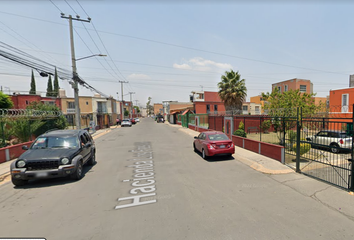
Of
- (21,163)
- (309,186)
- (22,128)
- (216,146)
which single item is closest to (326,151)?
(309,186)

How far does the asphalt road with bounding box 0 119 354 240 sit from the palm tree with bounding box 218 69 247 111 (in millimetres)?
20491

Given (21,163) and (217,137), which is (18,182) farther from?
(217,137)

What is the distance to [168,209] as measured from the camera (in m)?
4.12

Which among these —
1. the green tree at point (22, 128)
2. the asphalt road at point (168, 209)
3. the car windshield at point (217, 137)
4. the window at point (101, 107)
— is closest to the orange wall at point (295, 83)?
the car windshield at point (217, 137)

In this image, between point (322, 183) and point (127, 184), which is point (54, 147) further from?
point (322, 183)

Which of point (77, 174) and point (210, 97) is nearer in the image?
point (77, 174)

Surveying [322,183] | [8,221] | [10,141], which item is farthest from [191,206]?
[10,141]

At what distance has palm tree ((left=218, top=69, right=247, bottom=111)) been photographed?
1006 inches

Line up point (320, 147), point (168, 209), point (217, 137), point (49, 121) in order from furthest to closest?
point (49, 121) < point (217, 137) < point (320, 147) < point (168, 209)

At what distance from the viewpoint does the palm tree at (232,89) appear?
25.5 meters

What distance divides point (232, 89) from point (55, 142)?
930 inches

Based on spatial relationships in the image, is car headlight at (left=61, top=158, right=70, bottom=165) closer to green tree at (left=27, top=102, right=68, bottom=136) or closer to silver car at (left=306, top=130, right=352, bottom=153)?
silver car at (left=306, top=130, right=352, bottom=153)

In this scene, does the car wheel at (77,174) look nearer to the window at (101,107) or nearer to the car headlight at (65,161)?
the car headlight at (65,161)

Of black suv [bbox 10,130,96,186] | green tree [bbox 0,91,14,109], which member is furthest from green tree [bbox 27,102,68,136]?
green tree [bbox 0,91,14,109]
